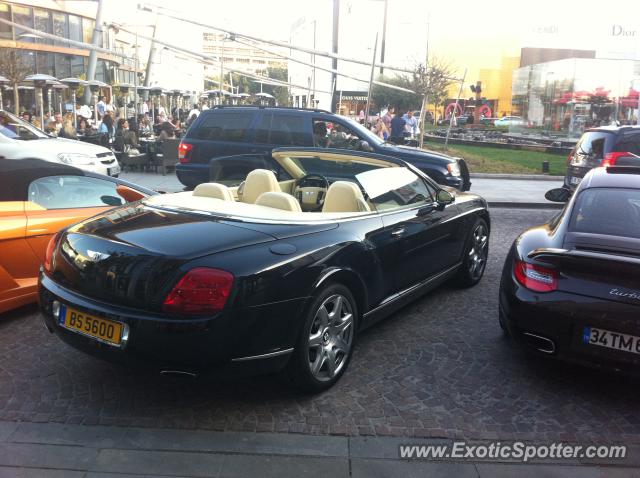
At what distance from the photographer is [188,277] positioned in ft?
10.3

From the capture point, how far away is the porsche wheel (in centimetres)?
352

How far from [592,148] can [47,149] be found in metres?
10.1

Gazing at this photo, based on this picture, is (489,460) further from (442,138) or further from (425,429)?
(442,138)

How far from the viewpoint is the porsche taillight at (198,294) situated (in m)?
3.12

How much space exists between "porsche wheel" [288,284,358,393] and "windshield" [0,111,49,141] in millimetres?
10225

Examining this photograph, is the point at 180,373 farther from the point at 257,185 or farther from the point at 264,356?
the point at 257,185

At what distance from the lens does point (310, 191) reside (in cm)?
525

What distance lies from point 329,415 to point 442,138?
93.5 ft

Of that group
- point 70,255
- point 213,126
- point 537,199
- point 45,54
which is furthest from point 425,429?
point 45,54

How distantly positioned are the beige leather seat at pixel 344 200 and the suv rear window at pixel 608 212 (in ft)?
4.76

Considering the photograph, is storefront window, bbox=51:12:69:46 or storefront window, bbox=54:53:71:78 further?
storefront window, bbox=54:53:71:78

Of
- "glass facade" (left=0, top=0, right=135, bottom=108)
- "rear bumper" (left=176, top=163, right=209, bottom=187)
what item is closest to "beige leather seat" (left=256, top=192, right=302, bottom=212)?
"rear bumper" (left=176, top=163, right=209, bottom=187)

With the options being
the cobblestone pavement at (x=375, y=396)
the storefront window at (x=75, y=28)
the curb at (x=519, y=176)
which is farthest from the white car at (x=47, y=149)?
the storefront window at (x=75, y=28)

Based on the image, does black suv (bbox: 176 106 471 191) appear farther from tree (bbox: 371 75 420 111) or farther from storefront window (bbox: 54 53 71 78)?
tree (bbox: 371 75 420 111)
